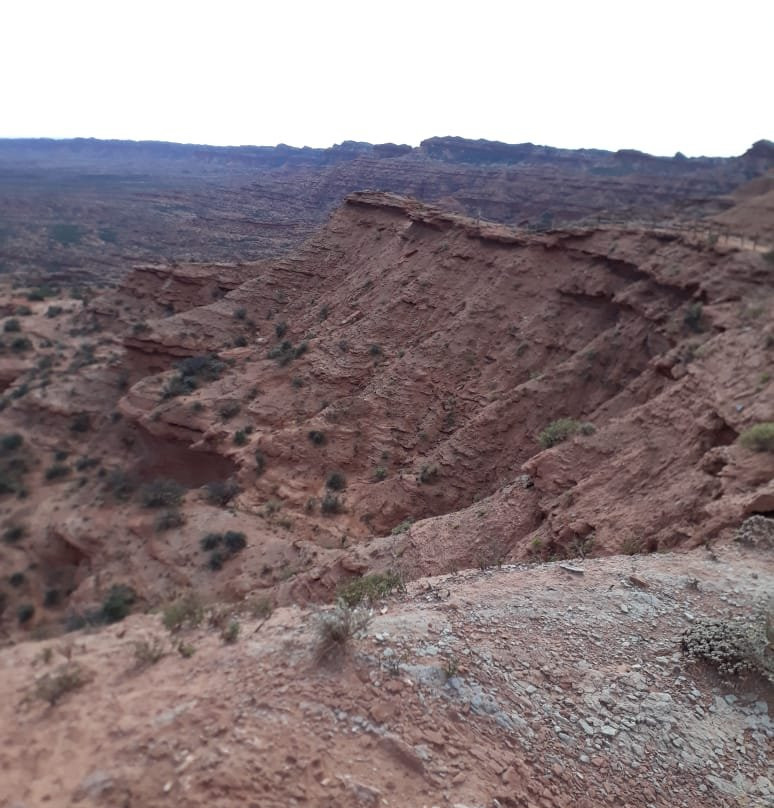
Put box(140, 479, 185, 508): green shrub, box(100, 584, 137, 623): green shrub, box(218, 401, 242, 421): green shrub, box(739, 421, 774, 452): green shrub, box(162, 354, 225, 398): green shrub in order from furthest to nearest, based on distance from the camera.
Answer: box(162, 354, 225, 398): green shrub → box(218, 401, 242, 421): green shrub → box(140, 479, 185, 508): green shrub → box(100, 584, 137, 623): green shrub → box(739, 421, 774, 452): green shrub

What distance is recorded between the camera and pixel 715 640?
5469mm

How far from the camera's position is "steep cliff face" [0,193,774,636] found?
10.1 m

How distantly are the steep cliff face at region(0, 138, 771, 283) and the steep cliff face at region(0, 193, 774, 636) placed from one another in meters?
25.3

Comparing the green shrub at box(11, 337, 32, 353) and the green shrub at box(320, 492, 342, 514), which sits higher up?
the green shrub at box(11, 337, 32, 353)

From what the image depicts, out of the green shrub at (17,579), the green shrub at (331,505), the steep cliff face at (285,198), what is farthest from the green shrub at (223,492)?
the steep cliff face at (285,198)

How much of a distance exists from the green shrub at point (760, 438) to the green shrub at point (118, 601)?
39.0 feet

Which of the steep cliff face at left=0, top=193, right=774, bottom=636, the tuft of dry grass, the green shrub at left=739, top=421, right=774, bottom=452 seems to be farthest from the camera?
the steep cliff face at left=0, top=193, right=774, bottom=636

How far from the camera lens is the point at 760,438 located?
8336 mm

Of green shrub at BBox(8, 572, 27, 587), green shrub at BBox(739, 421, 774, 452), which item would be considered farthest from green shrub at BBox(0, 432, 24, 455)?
green shrub at BBox(739, 421, 774, 452)

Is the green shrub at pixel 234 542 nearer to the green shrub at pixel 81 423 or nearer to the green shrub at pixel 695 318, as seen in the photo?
the green shrub at pixel 81 423

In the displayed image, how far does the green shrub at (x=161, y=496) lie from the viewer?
1683 centimetres

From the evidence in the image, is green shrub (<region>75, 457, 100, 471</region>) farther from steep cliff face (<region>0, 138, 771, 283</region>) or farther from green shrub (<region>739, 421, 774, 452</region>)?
steep cliff face (<region>0, 138, 771, 283</region>)

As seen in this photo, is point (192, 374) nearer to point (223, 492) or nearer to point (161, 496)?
point (161, 496)

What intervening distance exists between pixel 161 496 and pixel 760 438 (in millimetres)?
14820
